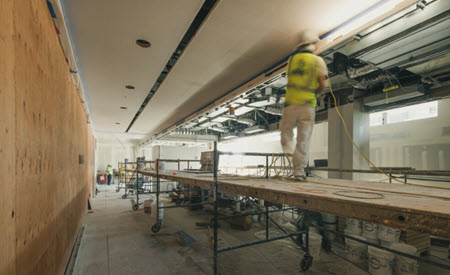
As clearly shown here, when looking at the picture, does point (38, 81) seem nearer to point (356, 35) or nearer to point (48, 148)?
point (48, 148)

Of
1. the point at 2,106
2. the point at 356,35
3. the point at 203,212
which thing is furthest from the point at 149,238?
the point at 356,35

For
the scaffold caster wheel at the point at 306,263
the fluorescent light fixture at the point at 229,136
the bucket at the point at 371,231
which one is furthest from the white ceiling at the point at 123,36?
the fluorescent light fixture at the point at 229,136

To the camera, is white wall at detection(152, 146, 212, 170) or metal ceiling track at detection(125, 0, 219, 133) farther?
white wall at detection(152, 146, 212, 170)

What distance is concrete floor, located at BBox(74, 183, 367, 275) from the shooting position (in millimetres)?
2604

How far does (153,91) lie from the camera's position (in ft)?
16.1

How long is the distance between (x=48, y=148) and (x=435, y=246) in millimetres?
5503

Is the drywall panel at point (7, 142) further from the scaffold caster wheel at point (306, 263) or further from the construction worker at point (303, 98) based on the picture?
the scaffold caster wheel at point (306, 263)

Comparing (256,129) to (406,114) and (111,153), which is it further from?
(111,153)

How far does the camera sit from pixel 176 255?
2.99 metres

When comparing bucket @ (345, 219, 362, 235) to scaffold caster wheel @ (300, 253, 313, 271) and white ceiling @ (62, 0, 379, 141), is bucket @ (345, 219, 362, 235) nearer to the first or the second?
scaffold caster wheel @ (300, 253, 313, 271)

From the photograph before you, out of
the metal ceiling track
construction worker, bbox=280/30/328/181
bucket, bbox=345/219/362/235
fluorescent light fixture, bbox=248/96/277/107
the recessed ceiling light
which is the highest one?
the metal ceiling track

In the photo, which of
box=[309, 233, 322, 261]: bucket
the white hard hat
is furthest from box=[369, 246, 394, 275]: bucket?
the white hard hat

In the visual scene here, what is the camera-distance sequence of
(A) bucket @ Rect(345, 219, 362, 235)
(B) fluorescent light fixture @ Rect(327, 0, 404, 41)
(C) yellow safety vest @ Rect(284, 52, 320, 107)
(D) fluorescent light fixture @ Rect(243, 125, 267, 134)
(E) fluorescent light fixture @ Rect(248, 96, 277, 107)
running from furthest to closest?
(D) fluorescent light fixture @ Rect(243, 125, 267, 134), (E) fluorescent light fixture @ Rect(248, 96, 277, 107), (A) bucket @ Rect(345, 219, 362, 235), (C) yellow safety vest @ Rect(284, 52, 320, 107), (B) fluorescent light fixture @ Rect(327, 0, 404, 41)

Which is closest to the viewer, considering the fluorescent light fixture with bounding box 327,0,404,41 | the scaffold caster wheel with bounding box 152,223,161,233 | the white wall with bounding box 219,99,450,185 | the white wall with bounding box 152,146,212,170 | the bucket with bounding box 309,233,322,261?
the fluorescent light fixture with bounding box 327,0,404,41
